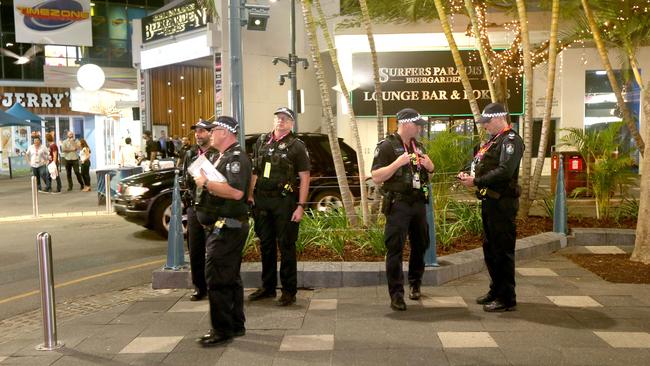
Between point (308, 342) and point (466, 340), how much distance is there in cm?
125

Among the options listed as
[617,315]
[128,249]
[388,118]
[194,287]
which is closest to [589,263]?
[617,315]

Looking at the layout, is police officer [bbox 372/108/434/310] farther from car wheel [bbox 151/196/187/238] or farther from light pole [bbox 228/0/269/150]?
car wheel [bbox 151/196/187/238]

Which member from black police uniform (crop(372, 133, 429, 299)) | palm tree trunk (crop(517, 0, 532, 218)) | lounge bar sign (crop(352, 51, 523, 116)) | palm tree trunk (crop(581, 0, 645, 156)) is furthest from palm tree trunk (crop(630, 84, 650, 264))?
lounge bar sign (crop(352, 51, 523, 116))

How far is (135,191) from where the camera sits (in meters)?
10.3

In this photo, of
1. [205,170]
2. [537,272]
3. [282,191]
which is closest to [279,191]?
[282,191]

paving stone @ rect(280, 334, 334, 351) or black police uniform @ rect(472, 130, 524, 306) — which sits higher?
black police uniform @ rect(472, 130, 524, 306)

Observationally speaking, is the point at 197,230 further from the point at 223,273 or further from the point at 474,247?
the point at 474,247

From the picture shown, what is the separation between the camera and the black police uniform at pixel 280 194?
20.0ft

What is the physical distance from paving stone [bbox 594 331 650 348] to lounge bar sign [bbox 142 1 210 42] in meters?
17.6

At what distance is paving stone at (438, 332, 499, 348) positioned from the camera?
4.89m

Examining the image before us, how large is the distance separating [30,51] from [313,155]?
30708 millimetres

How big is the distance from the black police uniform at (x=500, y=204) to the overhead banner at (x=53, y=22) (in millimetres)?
29536

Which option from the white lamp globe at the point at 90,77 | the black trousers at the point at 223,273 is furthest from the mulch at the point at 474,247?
the white lamp globe at the point at 90,77

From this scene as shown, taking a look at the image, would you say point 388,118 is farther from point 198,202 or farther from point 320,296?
point 198,202
